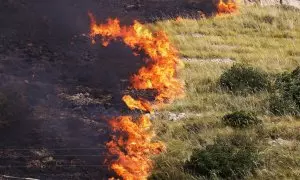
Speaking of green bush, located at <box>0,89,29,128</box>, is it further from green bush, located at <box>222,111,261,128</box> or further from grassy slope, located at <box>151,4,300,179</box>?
green bush, located at <box>222,111,261,128</box>

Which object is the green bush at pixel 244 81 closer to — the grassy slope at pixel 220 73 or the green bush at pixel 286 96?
the grassy slope at pixel 220 73

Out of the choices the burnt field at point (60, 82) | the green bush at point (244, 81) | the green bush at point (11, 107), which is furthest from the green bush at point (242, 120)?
the green bush at point (11, 107)

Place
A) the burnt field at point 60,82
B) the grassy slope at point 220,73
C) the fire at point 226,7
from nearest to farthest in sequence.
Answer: the grassy slope at point 220,73 < the burnt field at point 60,82 < the fire at point 226,7

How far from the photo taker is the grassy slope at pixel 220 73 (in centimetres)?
1041

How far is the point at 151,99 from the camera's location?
14.4m

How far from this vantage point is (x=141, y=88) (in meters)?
15.0

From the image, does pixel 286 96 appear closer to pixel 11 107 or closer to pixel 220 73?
pixel 220 73

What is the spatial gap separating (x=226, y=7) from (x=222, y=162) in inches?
605

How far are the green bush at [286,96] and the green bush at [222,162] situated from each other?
9.61ft

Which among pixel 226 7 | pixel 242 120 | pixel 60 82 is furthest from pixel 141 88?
pixel 226 7

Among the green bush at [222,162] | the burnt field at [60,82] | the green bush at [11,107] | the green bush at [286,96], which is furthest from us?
the green bush at [286,96]

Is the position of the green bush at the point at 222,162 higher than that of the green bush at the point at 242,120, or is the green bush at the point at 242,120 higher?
the green bush at the point at 242,120

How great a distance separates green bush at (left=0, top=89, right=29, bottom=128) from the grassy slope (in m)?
4.05

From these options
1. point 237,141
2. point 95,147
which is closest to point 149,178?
point 95,147
